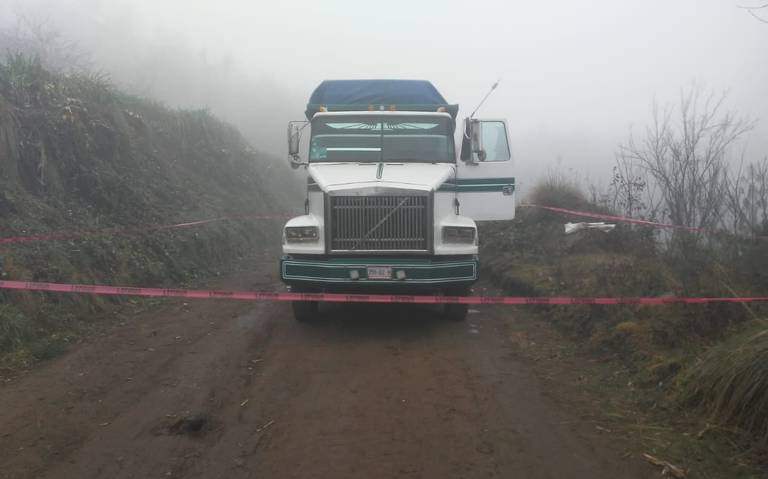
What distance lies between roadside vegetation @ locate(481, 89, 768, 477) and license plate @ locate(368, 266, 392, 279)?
218 centimetres

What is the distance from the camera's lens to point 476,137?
347 inches

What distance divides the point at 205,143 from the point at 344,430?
1567 cm

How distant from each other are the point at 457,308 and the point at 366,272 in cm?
136

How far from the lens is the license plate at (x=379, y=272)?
6.98 meters

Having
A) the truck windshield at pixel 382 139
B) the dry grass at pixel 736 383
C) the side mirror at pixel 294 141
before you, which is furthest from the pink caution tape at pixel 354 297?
the side mirror at pixel 294 141

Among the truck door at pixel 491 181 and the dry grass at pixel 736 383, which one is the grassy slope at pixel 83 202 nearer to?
the truck door at pixel 491 181

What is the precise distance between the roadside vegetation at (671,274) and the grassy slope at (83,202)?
5.71 m

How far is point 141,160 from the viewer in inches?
520

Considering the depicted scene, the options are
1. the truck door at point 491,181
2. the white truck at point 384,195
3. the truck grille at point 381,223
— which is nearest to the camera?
the white truck at point 384,195

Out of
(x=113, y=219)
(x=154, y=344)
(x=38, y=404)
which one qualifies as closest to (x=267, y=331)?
(x=154, y=344)

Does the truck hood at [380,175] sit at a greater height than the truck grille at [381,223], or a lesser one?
greater

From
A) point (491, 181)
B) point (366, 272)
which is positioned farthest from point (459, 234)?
point (491, 181)

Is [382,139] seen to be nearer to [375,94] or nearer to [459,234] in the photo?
[375,94]

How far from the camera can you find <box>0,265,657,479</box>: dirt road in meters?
3.88
